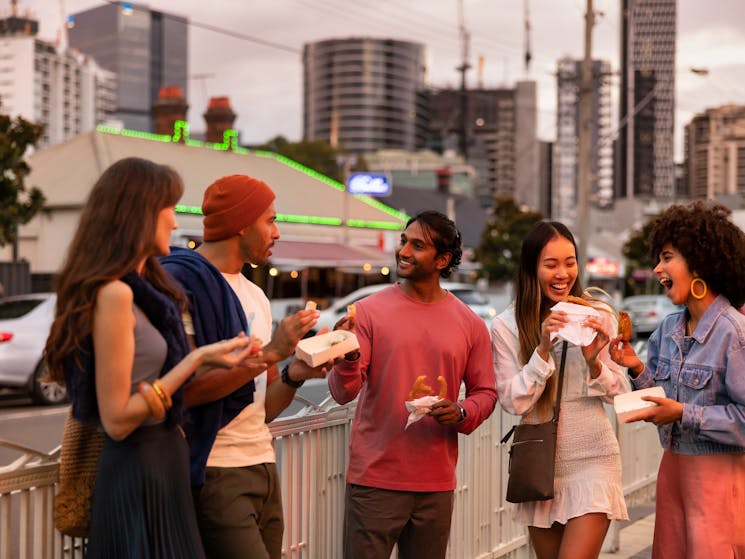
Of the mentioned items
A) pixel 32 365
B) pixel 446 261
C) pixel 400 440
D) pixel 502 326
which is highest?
pixel 446 261

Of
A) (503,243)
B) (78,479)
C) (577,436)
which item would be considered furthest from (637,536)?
(503,243)

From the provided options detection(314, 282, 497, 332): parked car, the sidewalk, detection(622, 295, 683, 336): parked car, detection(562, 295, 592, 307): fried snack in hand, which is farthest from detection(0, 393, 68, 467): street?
detection(622, 295, 683, 336): parked car

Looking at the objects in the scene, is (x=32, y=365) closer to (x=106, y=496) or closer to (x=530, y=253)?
(x=530, y=253)

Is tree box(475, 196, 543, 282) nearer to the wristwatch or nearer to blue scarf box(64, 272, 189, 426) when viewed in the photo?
the wristwatch

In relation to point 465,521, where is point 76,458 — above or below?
above

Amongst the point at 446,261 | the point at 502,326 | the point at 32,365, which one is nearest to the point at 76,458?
the point at 446,261

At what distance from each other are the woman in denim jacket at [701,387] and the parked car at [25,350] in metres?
11.3

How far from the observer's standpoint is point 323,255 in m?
35.5

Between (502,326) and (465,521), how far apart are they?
1532mm

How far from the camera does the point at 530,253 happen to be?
4375 millimetres

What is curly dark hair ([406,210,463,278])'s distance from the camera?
412cm

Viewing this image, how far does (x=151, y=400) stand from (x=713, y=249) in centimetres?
219

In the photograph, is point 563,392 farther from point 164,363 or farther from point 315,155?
point 315,155

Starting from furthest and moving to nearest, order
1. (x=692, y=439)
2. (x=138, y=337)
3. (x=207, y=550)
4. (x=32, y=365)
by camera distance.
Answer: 1. (x=32, y=365)
2. (x=692, y=439)
3. (x=207, y=550)
4. (x=138, y=337)
